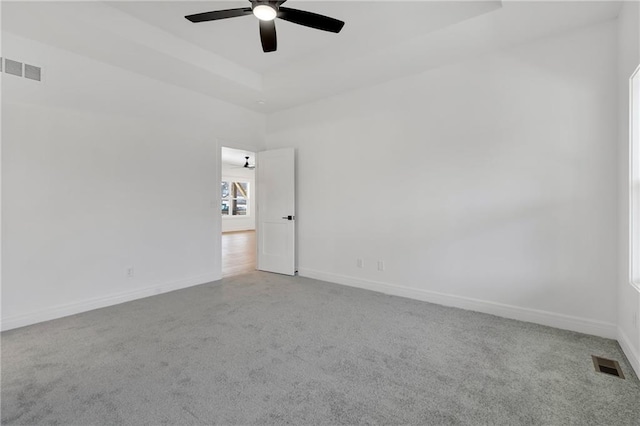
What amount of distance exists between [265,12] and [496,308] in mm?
3577

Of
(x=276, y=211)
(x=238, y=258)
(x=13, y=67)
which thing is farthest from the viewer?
(x=238, y=258)

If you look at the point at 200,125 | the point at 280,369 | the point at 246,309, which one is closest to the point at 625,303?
the point at 280,369

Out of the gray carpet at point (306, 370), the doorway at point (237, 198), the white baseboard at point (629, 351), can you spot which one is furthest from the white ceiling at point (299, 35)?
the doorway at point (237, 198)

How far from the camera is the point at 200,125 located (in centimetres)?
436

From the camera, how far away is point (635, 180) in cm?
222

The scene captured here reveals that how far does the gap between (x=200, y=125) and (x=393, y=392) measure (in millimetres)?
4181

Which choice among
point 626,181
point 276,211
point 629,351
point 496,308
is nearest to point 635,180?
point 626,181

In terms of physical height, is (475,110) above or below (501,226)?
above

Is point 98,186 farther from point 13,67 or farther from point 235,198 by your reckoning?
point 235,198

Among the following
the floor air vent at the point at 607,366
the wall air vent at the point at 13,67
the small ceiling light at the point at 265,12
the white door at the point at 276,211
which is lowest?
the floor air vent at the point at 607,366

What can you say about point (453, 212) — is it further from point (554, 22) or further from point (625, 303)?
point (554, 22)

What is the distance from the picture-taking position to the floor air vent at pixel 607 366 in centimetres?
206

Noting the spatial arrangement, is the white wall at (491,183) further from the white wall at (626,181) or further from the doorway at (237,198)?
the doorway at (237,198)

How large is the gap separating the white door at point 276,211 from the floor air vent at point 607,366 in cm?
368
